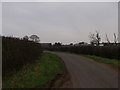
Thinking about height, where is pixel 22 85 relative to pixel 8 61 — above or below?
below

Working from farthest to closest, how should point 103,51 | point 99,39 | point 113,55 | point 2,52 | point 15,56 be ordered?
point 99,39 < point 103,51 < point 113,55 < point 15,56 < point 2,52

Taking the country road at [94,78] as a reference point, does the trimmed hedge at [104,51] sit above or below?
above

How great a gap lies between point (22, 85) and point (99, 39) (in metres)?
76.4

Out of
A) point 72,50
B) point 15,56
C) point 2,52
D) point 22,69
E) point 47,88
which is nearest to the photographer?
point 47,88

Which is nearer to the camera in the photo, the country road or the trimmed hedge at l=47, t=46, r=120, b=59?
the country road

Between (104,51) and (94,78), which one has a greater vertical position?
(104,51)

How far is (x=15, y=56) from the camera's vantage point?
12.3m

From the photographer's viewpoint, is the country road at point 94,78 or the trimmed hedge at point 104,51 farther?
the trimmed hedge at point 104,51

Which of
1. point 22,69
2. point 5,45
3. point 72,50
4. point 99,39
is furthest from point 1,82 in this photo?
point 99,39

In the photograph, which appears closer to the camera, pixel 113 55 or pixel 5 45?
pixel 5 45

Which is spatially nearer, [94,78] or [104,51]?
[94,78]

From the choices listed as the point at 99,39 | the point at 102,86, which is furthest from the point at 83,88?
the point at 99,39

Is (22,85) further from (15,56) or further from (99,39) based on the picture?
(99,39)

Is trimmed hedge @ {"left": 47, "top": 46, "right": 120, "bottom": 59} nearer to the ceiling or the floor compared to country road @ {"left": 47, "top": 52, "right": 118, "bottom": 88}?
nearer to the ceiling
